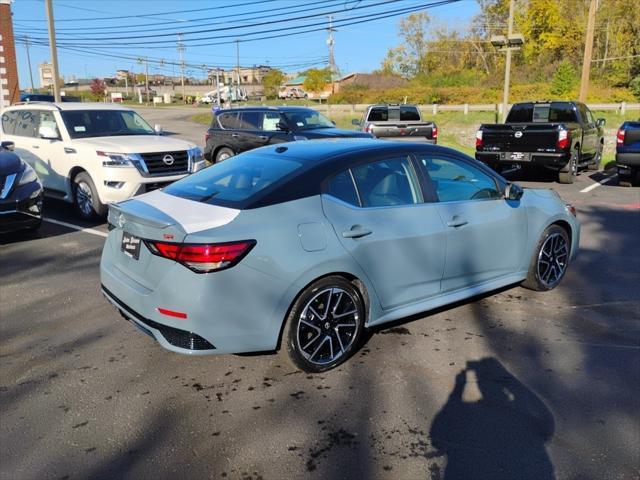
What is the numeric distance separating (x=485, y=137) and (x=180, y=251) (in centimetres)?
1137

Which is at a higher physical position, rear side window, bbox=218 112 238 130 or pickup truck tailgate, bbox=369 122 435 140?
rear side window, bbox=218 112 238 130

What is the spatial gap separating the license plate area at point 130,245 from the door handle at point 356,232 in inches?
54.1

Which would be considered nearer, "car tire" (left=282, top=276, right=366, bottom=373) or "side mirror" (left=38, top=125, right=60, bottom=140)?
"car tire" (left=282, top=276, right=366, bottom=373)

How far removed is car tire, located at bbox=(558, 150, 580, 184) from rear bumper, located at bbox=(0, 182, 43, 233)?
35.7 ft

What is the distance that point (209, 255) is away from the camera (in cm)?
340

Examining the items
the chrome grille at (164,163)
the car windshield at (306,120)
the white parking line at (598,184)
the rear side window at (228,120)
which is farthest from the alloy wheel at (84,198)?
the white parking line at (598,184)

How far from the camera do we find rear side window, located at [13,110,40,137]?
989 centimetres

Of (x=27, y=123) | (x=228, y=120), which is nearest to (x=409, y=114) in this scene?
(x=228, y=120)

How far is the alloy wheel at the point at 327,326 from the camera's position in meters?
3.80

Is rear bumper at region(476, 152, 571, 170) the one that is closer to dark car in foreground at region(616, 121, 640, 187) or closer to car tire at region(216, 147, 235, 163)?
dark car in foreground at region(616, 121, 640, 187)

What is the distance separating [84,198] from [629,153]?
432 inches

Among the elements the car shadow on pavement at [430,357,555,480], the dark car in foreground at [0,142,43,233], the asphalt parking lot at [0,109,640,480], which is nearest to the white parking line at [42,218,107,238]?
the dark car in foreground at [0,142,43,233]

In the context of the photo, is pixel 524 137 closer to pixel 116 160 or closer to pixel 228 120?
pixel 228 120

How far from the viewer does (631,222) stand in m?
8.99
